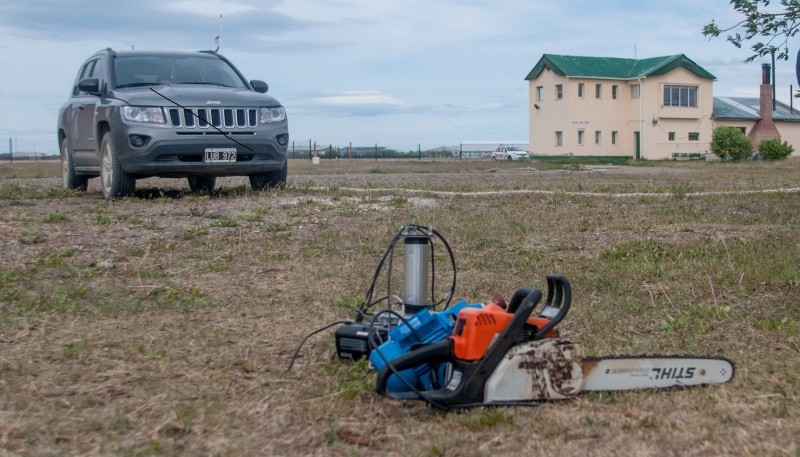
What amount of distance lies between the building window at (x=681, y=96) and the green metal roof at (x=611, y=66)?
1099 millimetres

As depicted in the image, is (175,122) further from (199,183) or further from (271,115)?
(199,183)

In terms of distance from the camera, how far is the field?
3527 millimetres

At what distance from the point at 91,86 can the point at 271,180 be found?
2354 mm

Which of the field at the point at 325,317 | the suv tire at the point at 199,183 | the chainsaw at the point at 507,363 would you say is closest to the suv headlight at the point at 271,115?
the field at the point at 325,317

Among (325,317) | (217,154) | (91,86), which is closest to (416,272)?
(325,317)

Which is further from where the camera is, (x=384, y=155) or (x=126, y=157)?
(x=384, y=155)

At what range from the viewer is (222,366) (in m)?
4.48

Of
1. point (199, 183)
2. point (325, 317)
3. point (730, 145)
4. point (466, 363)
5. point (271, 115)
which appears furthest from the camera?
point (730, 145)

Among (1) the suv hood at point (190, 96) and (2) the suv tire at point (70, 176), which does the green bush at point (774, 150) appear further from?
(1) the suv hood at point (190, 96)

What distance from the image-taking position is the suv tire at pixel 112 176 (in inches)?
412

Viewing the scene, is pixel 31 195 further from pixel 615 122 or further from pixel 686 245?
pixel 615 122

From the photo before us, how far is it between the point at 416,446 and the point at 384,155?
6433 centimetres

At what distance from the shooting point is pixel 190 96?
10305mm

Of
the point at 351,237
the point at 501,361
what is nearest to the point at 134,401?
the point at 501,361
